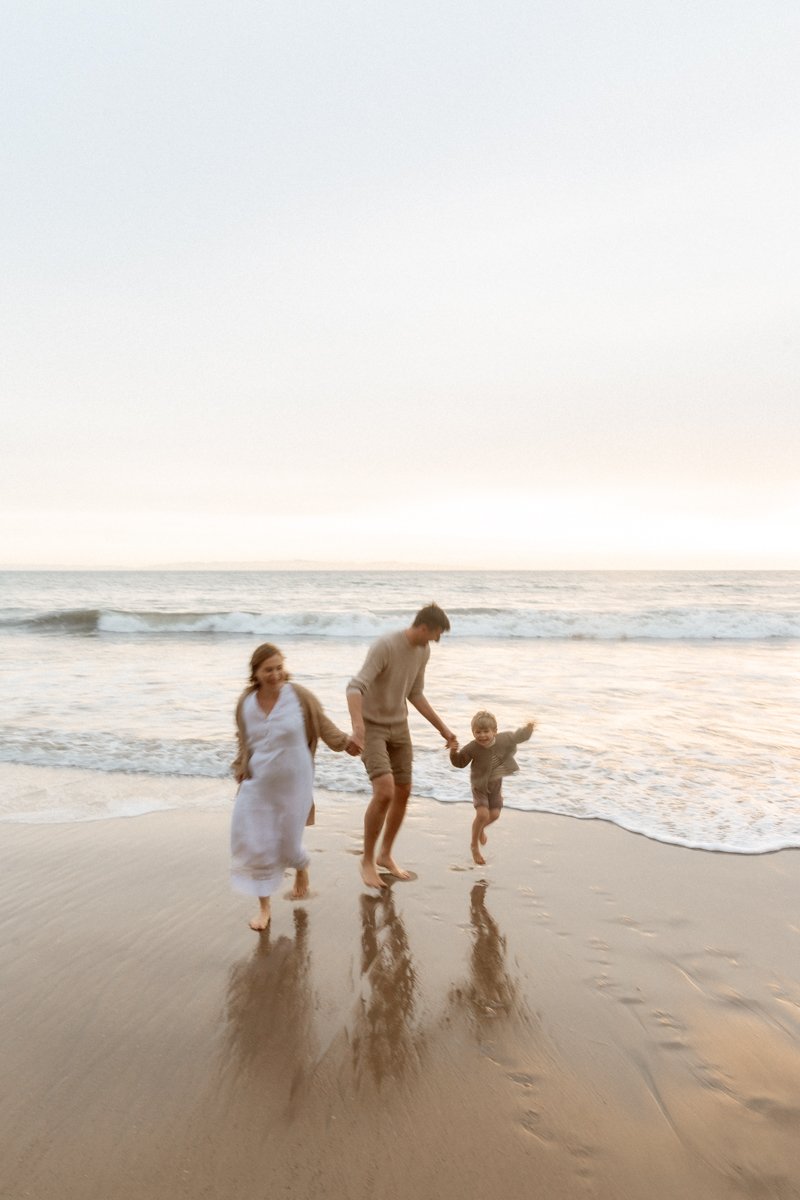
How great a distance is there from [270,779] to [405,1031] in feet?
5.48

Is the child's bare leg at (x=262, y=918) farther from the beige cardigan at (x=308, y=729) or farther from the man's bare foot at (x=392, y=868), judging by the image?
the man's bare foot at (x=392, y=868)

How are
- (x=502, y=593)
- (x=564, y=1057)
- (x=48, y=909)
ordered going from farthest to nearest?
(x=502, y=593)
(x=48, y=909)
(x=564, y=1057)

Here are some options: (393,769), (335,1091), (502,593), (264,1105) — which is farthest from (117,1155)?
(502,593)

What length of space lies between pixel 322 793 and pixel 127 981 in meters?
3.77

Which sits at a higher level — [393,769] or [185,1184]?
[393,769]

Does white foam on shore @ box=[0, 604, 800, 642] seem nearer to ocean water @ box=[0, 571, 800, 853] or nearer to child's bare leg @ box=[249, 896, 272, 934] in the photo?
ocean water @ box=[0, 571, 800, 853]

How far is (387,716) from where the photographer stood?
5344 millimetres

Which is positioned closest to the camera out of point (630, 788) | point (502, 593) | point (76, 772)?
point (630, 788)

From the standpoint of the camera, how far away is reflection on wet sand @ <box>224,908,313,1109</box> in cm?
306

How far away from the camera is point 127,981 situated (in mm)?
3828

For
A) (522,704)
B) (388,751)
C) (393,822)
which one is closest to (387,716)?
(388,751)

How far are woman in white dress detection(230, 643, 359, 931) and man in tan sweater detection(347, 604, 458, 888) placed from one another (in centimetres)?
53

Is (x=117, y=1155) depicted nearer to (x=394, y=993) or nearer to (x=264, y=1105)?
(x=264, y=1105)

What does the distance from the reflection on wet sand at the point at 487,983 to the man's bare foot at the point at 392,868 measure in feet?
2.56
